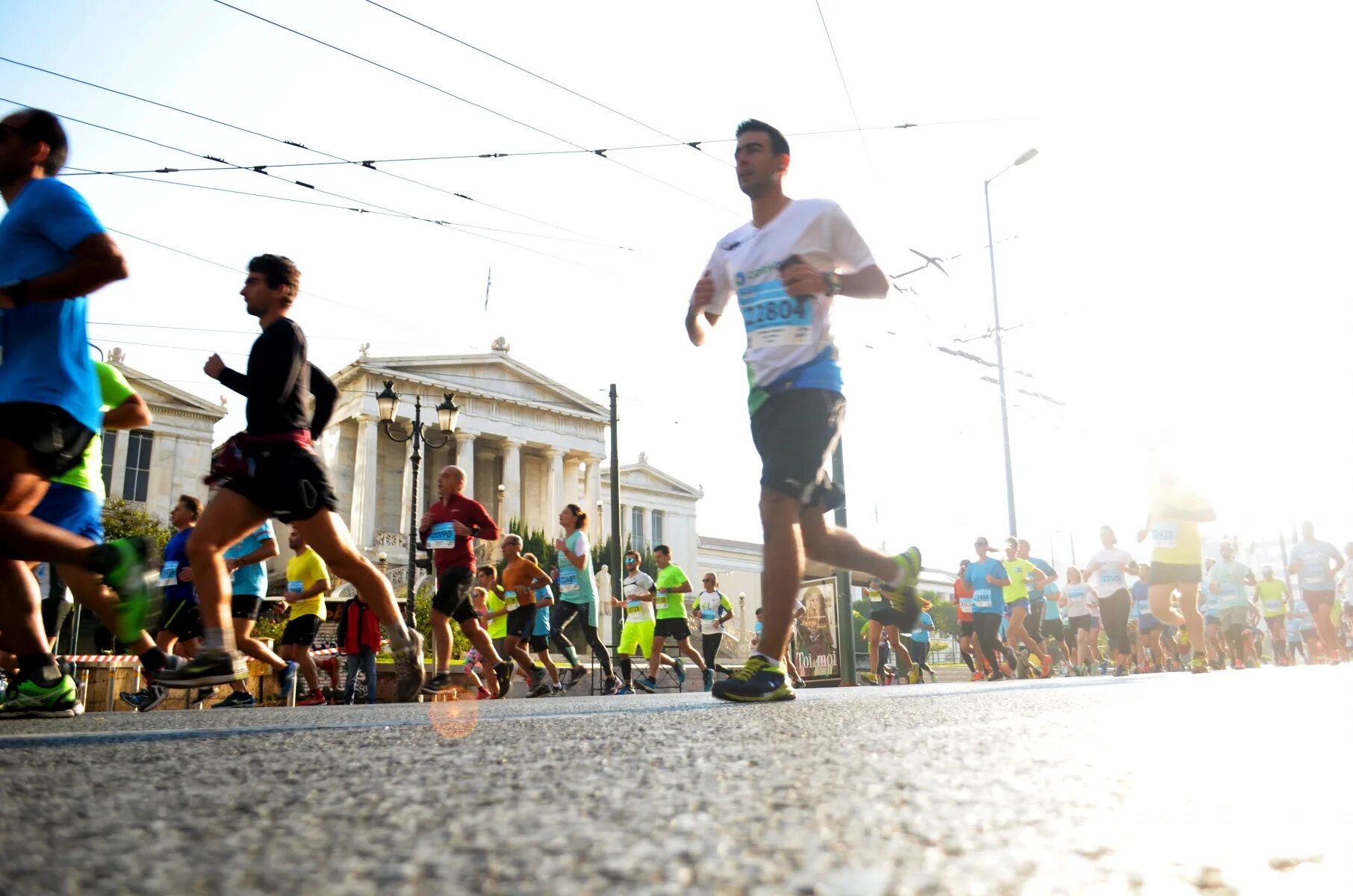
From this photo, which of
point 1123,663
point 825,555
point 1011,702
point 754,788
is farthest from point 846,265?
point 1123,663

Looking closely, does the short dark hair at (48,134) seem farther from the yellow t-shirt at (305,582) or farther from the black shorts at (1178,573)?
the black shorts at (1178,573)

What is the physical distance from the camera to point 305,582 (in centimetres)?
947

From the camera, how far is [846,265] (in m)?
4.39

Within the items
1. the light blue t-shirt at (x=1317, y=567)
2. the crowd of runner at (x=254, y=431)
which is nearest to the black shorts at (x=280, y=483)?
the crowd of runner at (x=254, y=431)

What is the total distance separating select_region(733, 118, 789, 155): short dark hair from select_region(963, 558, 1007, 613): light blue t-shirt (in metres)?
10.0

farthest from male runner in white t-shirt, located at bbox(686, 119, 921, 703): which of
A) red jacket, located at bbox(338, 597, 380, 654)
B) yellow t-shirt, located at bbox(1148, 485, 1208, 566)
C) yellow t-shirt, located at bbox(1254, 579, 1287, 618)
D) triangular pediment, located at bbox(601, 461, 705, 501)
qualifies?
triangular pediment, located at bbox(601, 461, 705, 501)

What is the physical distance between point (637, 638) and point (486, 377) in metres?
42.4

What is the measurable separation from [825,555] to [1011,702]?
39.7 inches

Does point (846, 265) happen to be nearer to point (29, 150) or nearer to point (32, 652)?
Result: point (29, 150)

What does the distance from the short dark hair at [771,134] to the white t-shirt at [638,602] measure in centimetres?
881

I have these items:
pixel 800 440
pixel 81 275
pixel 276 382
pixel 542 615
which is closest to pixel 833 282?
pixel 800 440

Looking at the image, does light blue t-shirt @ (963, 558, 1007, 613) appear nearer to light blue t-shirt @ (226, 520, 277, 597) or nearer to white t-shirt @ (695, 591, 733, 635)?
white t-shirt @ (695, 591, 733, 635)

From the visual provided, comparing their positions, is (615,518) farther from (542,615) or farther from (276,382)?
(276,382)

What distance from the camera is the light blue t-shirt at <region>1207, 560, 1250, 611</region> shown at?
43.9 ft
